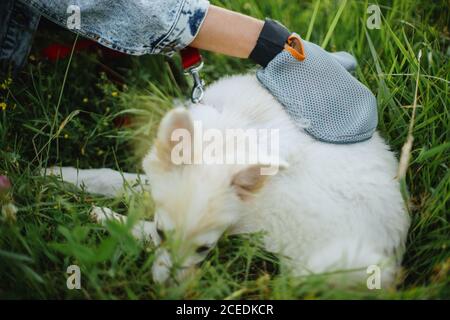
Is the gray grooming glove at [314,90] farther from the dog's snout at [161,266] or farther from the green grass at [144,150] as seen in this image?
the dog's snout at [161,266]

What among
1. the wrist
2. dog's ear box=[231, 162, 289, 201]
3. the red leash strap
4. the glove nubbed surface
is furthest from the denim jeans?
dog's ear box=[231, 162, 289, 201]

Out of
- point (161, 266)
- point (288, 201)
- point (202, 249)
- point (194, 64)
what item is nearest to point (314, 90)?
point (288, 201)

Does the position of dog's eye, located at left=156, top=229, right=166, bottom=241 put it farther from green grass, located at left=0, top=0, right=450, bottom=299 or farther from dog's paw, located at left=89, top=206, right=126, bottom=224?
dog's paw, located at left=89, top=206, right=126, bottom=224

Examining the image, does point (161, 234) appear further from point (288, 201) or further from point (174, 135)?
point (288, 201)

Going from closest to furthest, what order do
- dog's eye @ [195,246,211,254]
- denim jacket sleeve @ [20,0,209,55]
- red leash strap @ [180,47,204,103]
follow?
Answer: dog's eye @ [195,246,211,254] → denim jacket sleeve @ [20,0,209,55] → red leash strap @ [180,47,204,103]

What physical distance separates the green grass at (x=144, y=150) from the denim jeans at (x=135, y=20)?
0.49 metres

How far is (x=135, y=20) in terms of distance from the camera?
88.4 inches

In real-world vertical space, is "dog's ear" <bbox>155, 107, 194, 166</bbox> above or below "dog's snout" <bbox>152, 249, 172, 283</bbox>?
above

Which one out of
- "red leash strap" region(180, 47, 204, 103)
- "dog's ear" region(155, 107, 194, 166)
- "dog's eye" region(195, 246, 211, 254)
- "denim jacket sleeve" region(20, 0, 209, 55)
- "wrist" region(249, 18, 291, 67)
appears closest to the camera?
"dog's ear" region(155, 107, 194, 166)

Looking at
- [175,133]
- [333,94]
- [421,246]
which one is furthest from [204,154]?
[421,246]

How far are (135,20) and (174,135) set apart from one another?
71 centimetres

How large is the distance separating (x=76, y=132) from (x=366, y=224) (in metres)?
1.83

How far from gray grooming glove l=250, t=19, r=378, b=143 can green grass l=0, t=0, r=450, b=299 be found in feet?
1.36

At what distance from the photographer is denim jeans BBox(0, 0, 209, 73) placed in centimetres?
221
